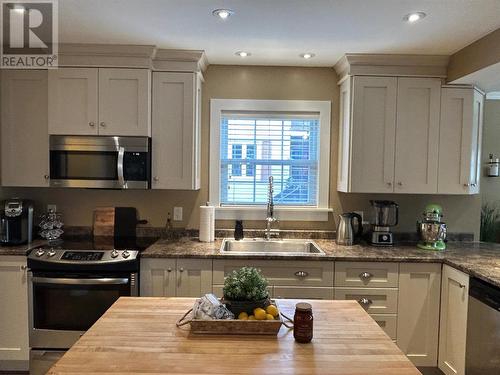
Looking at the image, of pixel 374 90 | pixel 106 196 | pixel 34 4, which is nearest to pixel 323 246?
pixel 374 90

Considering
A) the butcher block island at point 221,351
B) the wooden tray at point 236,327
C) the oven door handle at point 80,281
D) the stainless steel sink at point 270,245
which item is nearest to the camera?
the butcher block island at point 221,351

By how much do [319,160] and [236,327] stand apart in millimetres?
2207

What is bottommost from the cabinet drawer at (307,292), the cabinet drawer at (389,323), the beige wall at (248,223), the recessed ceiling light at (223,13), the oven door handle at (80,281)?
the cabinet drawer at (389,323)

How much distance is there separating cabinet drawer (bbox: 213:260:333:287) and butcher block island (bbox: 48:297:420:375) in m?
1.09

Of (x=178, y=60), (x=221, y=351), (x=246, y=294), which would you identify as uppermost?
(x=178, y=60)

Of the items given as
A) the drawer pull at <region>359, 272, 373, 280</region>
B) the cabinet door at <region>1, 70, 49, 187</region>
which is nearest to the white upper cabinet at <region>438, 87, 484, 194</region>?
the drawer pull at <region>359, 272, 373, 280</region>

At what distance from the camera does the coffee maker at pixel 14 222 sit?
284cm

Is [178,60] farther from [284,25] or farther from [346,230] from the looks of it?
[346,230]

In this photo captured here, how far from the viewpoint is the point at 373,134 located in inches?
120

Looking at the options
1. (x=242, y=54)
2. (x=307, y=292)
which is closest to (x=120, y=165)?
(x=242, y=54)

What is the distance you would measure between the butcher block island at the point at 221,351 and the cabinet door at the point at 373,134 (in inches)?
64.6

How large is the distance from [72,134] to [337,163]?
7.35 feet

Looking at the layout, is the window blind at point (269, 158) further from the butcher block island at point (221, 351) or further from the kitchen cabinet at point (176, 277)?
the butcher block island at point (221, 351)

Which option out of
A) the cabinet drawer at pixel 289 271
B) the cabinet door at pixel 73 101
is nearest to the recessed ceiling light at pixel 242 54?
the cabinet door at pixel 73 101
